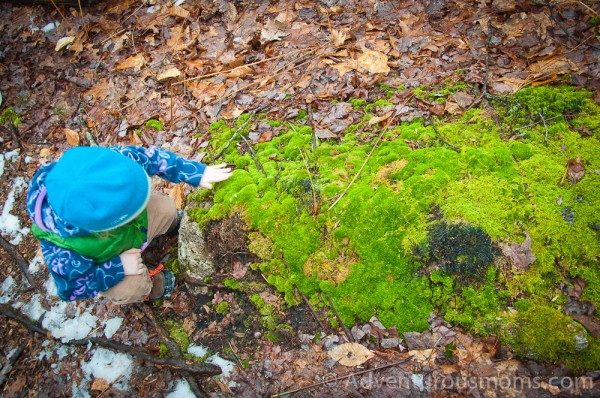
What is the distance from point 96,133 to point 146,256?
226 cm

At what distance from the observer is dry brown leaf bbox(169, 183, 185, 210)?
4.05 m

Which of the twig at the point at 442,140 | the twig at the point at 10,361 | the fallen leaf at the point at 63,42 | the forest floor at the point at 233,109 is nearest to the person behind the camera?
the forest floor at the point at 233,109

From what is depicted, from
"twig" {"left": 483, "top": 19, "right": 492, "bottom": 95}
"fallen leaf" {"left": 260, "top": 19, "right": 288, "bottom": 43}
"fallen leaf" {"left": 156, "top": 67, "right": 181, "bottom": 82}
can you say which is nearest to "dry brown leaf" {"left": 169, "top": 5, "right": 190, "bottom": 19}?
"fallen leaf" {"left": 156, "top": 67, "right": 181, "bottom": 82}

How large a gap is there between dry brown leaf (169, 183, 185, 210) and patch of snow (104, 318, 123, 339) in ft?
4.45

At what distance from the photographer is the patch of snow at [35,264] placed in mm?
4287

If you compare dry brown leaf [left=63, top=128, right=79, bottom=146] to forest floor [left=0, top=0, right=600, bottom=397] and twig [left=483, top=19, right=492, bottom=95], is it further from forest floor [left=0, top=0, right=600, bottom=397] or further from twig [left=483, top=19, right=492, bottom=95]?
twig [left=483, top=19, right=492, bottom=95]

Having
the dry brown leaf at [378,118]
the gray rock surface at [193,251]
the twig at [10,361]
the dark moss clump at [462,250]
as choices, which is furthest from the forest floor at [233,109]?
the dark moss clump at [462,250]

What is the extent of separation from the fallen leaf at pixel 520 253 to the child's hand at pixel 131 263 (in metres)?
3.06

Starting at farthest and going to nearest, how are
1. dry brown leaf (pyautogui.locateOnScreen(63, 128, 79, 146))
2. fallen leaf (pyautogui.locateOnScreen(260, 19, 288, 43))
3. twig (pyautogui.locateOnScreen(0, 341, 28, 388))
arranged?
dry brown leaf (pyautogui.locateOnScreen(63, 128, 79, 146))
fallen leaf (pyautogui.locateOnScreen(260, 19, 288, 43))
twig (pyautogui.locateOnScreen(0, 341, 28, 388))

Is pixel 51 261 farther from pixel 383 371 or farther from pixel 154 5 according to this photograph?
pixel 154 5

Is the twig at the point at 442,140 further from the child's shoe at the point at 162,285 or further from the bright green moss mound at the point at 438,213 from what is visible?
the child's shoe at the point at 162,285

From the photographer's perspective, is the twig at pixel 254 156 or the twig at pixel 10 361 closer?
the twig at pixel 254 156

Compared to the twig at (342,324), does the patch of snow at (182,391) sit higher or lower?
lower

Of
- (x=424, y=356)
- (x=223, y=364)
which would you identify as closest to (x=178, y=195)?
(x=223, y=364)
